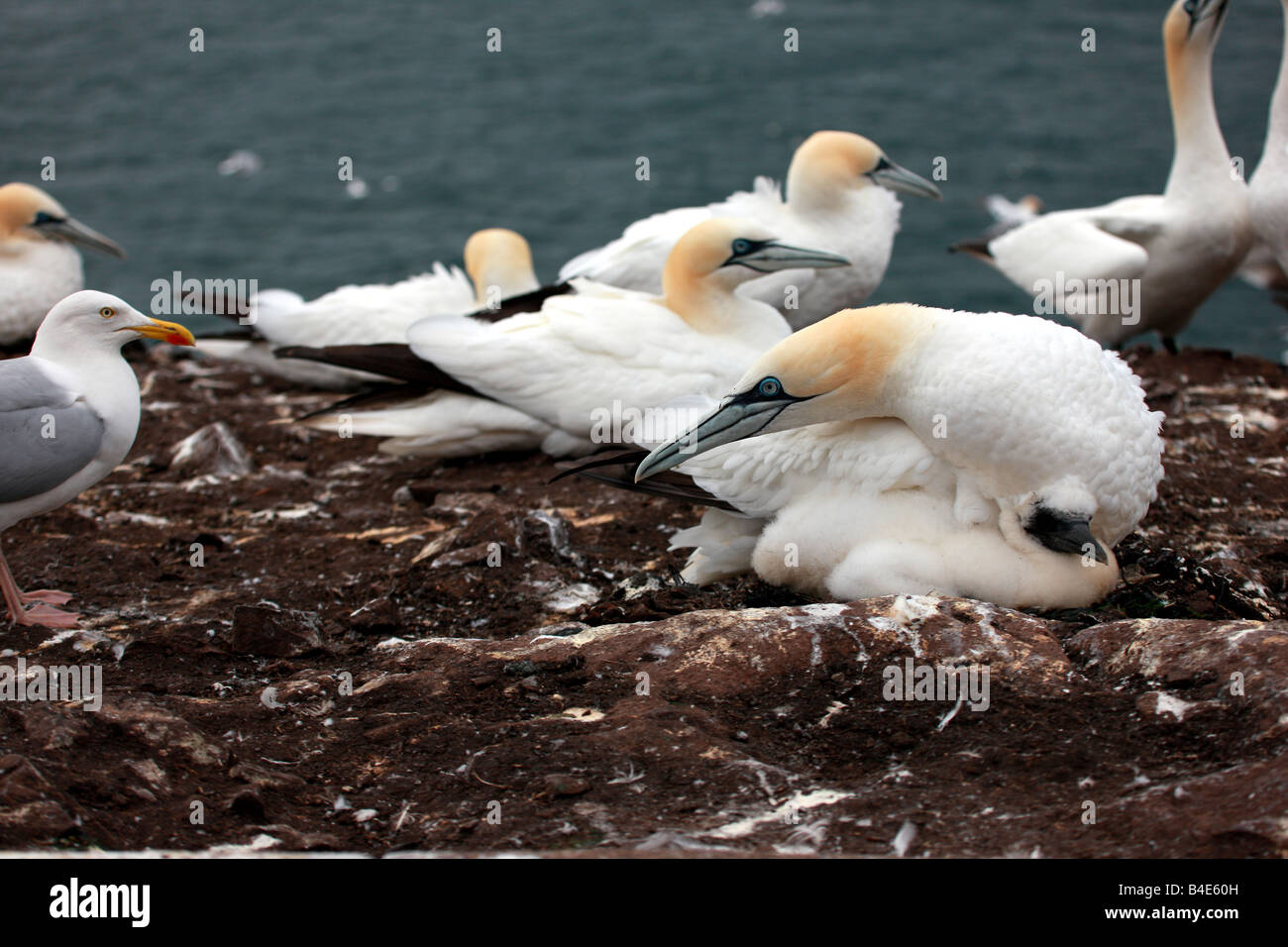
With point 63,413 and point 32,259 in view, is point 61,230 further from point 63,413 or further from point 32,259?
point 63,413

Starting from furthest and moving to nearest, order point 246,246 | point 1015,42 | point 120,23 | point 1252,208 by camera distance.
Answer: point 120,23 < point 1015,42 < point 246,246 < point 1252,208

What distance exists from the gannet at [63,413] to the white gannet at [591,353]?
1659mm

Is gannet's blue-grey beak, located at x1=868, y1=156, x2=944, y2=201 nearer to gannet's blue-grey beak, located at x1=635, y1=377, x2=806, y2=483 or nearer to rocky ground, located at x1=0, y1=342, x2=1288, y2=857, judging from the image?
rocky ground, located at x1=0, y1=342, x2=1288, y2=857

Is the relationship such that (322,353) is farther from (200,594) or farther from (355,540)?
(200,594)

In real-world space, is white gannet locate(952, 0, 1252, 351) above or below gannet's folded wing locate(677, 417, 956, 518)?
above

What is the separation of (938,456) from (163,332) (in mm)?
2737

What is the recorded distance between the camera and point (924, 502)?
14.3ft

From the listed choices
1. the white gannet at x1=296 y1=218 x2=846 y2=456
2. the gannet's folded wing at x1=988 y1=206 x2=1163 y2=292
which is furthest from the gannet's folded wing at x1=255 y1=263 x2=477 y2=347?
the gannet's folded wing at x1=988 y1=206 x2=1163 y2=292

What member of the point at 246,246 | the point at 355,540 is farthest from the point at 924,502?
the point at 246,246

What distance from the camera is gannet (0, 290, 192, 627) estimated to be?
453 cm

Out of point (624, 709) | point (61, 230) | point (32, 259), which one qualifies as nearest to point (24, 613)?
point (624, 709)
